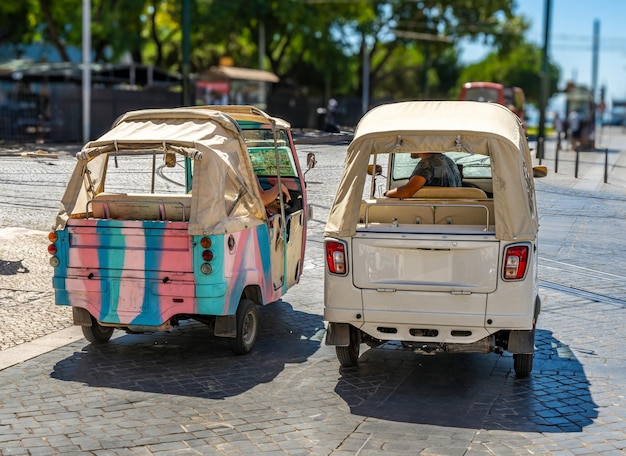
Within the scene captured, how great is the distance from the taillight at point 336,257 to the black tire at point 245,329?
4.01 feet

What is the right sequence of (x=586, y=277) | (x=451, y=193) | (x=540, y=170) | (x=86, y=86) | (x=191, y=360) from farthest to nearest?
(x=86, y=86) < (x=586, y=277) < (x=540, y=170) < (x=191, y=360) < (x=451, y=193)

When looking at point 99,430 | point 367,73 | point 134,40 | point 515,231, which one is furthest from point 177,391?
point 367,73

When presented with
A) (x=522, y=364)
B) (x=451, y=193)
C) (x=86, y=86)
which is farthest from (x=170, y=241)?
(x=86, y=86)

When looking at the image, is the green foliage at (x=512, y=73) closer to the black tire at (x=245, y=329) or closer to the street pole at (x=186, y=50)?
the street pole at (x=186, y=50)

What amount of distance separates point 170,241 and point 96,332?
4.58ft

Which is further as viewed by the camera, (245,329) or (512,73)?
(512,73)

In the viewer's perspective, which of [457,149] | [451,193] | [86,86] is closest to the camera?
[457,149]

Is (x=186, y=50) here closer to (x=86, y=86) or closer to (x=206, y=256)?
(x=86, y=86)

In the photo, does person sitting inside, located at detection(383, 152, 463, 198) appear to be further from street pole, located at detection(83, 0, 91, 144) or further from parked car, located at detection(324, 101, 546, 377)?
street pole, located at detection(83, 0, 91, 144)

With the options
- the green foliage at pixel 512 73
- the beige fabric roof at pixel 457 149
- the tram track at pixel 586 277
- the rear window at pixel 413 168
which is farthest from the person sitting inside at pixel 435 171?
the green foliage at pixel 512 73

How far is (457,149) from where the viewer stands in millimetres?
7770

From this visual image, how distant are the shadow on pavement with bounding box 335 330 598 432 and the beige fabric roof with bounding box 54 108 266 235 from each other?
168 centimetres

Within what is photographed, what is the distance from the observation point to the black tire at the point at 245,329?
859 centimetres

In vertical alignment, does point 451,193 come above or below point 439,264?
above
